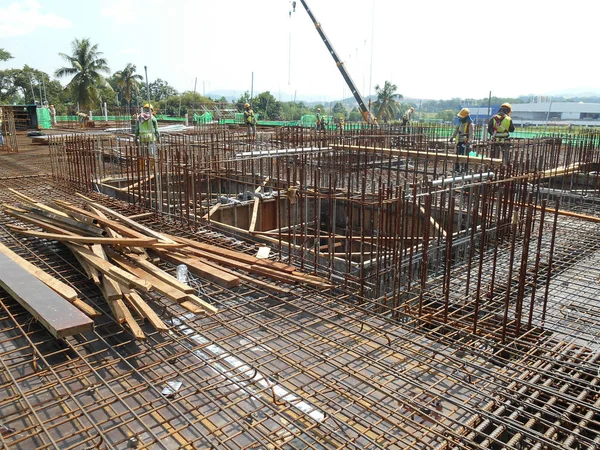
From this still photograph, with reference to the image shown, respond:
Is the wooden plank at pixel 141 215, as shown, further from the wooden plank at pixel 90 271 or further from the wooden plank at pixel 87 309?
the wooden plank at pixel 87 309

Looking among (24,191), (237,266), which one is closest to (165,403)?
(237,266)

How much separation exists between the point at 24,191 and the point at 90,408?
898 cm

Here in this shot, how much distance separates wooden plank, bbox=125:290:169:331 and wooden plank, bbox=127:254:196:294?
324mm

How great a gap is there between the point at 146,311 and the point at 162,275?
1.80 ft

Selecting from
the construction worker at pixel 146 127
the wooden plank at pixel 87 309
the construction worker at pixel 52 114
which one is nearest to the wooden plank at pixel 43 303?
the wooden plank at pixel 87 309

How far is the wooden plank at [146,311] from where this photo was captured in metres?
4.79

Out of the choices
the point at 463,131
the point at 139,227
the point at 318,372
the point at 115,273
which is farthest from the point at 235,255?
the point at 463,131

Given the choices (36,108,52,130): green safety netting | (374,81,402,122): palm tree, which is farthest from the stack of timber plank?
(374,81,402,122): palm tree

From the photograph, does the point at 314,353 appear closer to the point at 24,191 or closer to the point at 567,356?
the point at 567,356

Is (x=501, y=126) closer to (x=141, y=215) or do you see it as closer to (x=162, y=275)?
(x=141, y=215)

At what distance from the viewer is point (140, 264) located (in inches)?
235

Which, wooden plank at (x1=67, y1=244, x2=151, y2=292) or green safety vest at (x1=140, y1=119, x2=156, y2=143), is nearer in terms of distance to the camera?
wooden plank at (x1=67, y1=244, x2=151, y2=292)

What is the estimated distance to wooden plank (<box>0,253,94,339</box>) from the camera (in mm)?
4422

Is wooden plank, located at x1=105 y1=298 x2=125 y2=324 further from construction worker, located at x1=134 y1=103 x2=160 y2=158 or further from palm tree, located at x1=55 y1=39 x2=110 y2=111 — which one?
palm tree, located at x1=55 y1=39 x2=110 y2=111
